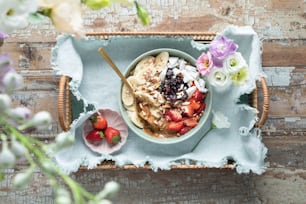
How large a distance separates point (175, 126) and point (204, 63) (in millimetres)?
146

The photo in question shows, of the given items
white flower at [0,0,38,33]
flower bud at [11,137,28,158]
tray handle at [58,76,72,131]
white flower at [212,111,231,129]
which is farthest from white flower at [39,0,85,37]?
white flower at [212,111,231,129]

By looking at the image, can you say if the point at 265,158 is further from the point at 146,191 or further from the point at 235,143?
the point at 146,191

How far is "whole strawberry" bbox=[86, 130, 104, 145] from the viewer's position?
1.27 metres

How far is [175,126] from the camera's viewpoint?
125cm

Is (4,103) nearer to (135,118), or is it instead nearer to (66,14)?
(66,14)

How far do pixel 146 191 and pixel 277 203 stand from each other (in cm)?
31

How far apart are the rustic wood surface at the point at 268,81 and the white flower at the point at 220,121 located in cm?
13

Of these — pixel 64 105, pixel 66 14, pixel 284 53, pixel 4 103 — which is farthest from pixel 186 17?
pixel 4 103

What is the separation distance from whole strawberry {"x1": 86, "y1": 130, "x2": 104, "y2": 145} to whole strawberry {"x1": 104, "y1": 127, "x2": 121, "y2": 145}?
0.01m

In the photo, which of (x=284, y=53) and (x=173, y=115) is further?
(x=284, y=53)

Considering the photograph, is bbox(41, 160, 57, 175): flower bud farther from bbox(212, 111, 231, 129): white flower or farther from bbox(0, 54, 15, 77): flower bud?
bbox(212, 111, 231, 129): white flower

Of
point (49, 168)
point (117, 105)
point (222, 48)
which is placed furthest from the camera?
point (117, 105)

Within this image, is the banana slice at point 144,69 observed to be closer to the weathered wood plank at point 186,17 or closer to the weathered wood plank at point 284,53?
the weathered wood plank at point 186,17

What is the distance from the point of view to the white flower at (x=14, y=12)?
640 millimetres
